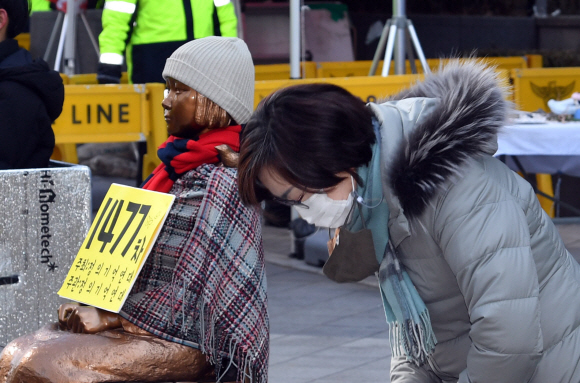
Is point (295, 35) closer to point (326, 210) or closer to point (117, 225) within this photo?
point (117, 225)

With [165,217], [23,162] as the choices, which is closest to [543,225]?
[165,217]

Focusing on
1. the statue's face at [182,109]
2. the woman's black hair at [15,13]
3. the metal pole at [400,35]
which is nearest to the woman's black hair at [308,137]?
the statue's face at [182,109]

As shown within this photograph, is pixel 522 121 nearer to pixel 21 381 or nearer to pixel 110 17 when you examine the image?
pixel 110 17

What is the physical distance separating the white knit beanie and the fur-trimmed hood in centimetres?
73

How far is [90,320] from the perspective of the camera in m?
2.37

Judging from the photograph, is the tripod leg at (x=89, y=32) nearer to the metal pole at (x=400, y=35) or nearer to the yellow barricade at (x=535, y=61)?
the metal pole at (x=400, y=35)

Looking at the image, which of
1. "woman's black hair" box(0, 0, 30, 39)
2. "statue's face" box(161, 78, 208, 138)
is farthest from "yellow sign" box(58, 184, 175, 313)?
"woman's black hair" box(0, 0, 30, 39)

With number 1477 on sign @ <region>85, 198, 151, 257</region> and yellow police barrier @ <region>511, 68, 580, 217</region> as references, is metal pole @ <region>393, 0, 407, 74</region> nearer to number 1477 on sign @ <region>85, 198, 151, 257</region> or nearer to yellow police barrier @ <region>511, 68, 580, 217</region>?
yellow police barrier @ <region>511, 68, 580, 217</region>

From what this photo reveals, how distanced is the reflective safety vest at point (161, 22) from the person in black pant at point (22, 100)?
9.36 feet

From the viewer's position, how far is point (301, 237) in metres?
6.45

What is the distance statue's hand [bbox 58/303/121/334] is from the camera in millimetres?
2363

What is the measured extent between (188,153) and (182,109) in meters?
0.16

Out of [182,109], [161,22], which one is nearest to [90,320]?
[182,109]

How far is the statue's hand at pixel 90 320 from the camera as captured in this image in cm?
236
